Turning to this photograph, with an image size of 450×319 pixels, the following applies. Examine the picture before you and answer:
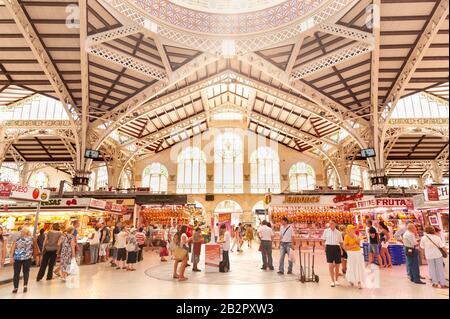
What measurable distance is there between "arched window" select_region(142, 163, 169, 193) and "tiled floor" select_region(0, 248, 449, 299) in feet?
75.1

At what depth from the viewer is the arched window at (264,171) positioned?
1192 inches

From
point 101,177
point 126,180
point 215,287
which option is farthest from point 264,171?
point 215,287

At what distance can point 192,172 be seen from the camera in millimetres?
30500

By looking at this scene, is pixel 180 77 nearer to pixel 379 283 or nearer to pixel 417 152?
pixel 379 283

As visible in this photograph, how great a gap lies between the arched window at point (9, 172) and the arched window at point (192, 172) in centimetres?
1589

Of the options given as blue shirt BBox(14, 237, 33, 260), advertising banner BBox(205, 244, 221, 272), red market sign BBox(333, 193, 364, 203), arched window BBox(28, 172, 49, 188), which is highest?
arched window BBox(28, 172, 49, 188)

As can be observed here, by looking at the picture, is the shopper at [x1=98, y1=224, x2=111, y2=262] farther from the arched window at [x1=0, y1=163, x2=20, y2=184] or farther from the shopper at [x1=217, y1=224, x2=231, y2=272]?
the arched window at [x1=0, y1=163, x2=20, y2=184]

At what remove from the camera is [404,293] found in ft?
17.9

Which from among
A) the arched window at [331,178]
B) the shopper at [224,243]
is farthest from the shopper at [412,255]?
the arched window at [331,178]

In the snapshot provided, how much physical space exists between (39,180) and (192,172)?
1660 cm

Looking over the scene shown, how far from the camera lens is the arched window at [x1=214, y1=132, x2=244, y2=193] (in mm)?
30172

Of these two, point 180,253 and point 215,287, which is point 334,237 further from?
point 180,253

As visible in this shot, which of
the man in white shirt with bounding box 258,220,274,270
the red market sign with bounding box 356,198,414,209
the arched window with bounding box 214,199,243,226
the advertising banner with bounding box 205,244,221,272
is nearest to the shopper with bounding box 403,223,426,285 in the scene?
the man in white shirt with bounding box 258,220,274,270
